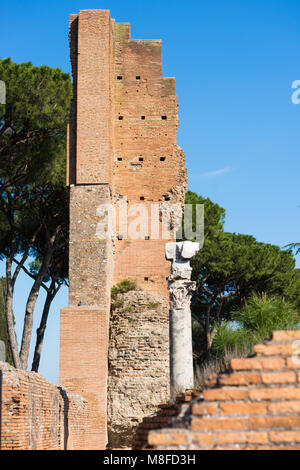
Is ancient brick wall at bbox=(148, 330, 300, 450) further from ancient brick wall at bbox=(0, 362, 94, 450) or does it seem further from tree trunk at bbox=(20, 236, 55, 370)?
tree trunk at bbox=(20, 236, 55, 370)

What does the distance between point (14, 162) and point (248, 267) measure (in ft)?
34.9

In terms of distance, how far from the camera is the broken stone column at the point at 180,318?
31.8 feet

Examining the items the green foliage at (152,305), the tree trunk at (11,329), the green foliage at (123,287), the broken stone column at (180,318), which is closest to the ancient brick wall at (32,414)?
the broken stone column at (180,318)

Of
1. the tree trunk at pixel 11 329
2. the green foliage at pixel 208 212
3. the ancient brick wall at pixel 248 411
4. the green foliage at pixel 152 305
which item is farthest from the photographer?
the green foliage at pixel 208 212

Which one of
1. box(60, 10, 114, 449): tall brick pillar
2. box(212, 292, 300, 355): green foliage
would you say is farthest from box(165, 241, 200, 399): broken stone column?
box(60, 10, 114, 449): tall brick pillar

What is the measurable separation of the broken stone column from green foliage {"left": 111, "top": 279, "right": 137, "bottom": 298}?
6.66m

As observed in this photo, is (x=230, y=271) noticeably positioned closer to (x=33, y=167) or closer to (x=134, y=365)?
(x=33, y=167)

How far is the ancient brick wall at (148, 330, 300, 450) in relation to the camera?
3773 mm

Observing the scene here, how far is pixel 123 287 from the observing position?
16.8 metres

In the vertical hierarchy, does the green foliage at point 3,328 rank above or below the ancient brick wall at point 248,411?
above

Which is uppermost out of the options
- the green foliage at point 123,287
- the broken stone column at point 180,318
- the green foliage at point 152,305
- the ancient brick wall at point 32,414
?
the green foliage at point 123,287

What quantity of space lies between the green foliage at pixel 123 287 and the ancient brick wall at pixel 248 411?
499 inches

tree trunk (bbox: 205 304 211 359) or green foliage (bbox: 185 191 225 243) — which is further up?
green foliage (bbox: 185 191 225 243)

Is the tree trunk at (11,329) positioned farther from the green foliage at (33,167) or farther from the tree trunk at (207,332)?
the tree trunk at (207,332)
